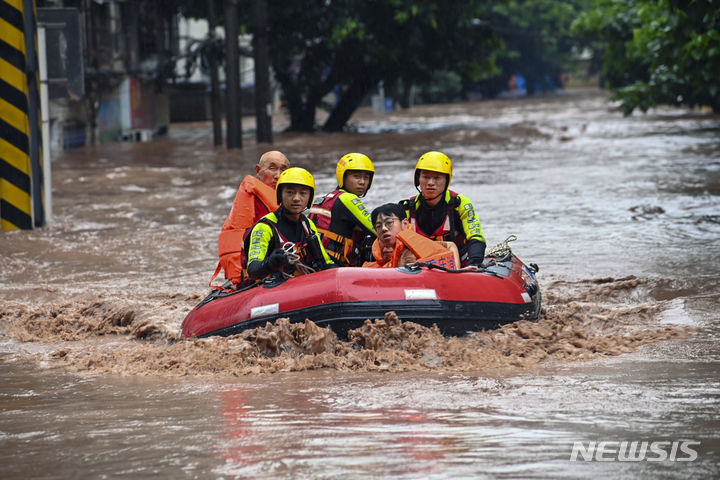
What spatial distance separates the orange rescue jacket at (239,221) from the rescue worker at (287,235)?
1020 mm

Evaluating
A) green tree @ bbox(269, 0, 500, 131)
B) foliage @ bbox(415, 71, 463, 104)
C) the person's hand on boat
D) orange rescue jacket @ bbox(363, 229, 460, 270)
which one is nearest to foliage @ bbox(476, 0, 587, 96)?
foliage @ bbox(415, 71, 463, 104)

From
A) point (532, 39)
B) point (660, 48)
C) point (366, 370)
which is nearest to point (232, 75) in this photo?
point (660, 48)

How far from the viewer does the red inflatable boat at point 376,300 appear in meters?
6.89

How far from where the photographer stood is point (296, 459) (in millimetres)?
4656

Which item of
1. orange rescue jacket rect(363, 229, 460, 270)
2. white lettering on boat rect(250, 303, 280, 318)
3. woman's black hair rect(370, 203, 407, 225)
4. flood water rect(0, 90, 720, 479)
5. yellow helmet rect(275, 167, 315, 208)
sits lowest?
flood water rect(0, 90, 720, 479)

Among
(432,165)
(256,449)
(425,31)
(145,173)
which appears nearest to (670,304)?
(432,165)

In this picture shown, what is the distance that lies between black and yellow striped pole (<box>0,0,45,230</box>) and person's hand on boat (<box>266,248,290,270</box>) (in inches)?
265

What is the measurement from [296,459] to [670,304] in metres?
4.82

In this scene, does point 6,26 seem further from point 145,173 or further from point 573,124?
point 573,124

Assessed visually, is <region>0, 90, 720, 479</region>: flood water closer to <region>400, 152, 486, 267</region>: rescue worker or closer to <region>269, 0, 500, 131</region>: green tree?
<region>400, 152, 486, 267</region>: rescue worker

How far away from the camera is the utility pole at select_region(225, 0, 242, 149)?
25.3 m

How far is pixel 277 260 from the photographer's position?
7.13 meters

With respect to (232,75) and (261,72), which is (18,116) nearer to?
(232,75)

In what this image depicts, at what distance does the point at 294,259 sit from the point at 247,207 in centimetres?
159
